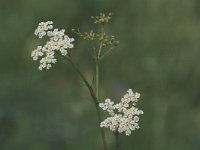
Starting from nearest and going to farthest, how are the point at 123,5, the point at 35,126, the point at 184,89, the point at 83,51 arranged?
1. the point at 35,126
2. the point at 184,89
3. the point at 83,51
4. the point at 123,5

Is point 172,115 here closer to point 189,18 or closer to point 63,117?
point 63,117

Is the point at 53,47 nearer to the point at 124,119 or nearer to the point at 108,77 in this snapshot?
the point at 124,119

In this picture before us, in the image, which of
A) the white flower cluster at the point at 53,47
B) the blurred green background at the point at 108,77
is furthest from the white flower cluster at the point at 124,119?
the blurred green background at the point at 108,77

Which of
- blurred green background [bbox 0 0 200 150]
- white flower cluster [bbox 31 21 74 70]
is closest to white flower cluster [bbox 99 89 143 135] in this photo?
white flower cluster [bbox 31 21 74 70]

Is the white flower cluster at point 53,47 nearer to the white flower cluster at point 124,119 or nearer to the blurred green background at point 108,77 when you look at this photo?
the white flower cluster at point 124,119

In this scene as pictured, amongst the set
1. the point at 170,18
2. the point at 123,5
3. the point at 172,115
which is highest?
the point at 123,5

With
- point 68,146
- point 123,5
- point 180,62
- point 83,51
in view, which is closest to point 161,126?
point 68,146

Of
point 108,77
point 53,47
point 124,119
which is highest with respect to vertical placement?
point 108,77

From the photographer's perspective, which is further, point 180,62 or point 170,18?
point 170,18

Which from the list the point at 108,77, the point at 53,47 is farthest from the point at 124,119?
the point at 108,77
